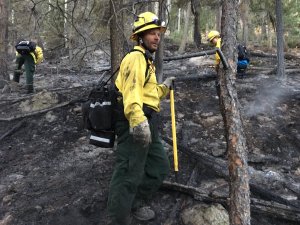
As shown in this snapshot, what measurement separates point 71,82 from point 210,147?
6.20 metres

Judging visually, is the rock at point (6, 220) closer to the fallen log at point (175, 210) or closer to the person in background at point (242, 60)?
the fallen log at point (175, 210)

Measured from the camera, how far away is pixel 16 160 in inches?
247

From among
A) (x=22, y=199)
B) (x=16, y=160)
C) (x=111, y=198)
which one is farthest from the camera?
(x=16, y=160)

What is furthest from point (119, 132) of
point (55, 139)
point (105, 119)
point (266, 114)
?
point (266, 114)

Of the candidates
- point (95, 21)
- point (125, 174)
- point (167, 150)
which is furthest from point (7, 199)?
point (95, 21)

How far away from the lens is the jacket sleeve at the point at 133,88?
3628 millimetres

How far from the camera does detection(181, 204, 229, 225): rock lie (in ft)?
14.0

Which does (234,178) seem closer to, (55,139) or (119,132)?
(119,132)

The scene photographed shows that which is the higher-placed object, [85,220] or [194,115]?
[194,115]

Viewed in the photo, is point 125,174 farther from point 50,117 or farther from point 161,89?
point 50,117

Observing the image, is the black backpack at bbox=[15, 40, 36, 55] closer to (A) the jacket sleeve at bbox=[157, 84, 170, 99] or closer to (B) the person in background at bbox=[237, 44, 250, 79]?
(B) the person in background at bbox=[237, 44, 250, 79]

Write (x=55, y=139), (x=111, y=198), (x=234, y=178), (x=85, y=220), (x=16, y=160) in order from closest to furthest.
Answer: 1. (x=234, y=178)
2. (x=111, y=198)
3. (x=85, y=220)
4. (x=16, y=160)
5. (x=55, y=139)

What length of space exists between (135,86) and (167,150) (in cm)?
266

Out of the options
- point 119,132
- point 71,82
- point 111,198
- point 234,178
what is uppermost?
point 71,82
